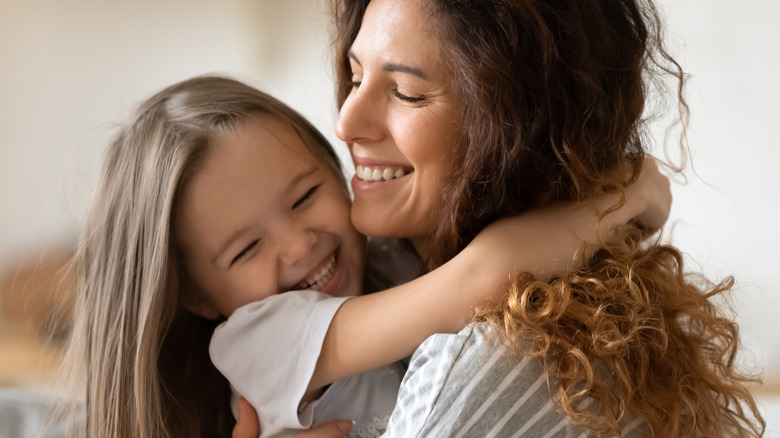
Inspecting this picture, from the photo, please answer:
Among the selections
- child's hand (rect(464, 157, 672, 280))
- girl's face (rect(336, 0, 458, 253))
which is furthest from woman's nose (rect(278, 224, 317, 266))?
child's hand (rect(464, 157, 672, 280))

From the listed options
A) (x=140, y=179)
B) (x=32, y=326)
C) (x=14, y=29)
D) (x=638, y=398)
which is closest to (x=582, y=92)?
(x=638, y=398)

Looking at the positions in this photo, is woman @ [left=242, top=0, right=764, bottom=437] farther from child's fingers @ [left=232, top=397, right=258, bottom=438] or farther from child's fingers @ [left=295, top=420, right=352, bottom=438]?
child's fingers @ [left=232, top=397, right=258, bottom=438]

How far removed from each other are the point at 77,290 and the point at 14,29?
4.92 feet

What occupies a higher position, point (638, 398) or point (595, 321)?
point (595, 321)

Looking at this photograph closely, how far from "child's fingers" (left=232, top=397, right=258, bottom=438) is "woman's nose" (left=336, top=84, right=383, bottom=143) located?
0.53 metres

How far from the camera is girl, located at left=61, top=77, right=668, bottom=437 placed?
134 centimetres

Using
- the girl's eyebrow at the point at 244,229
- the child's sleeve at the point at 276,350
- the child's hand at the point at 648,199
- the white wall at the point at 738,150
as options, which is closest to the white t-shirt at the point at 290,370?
the child's sleeve at the point at 276,350

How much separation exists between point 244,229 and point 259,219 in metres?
0.03

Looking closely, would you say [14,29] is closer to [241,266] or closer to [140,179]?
[140,179]

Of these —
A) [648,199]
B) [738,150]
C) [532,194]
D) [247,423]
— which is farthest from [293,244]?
[738,150]

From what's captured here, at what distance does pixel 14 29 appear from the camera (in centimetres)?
274

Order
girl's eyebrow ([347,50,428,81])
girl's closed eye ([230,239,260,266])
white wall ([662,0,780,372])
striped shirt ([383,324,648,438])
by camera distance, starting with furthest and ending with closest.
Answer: white wall ([662,0,780,372]) → girl's closed eye ([230,239,260,266]) → girl's eyebrow ([347,50,428,81]) → striped shirt ([383,324,648,438])

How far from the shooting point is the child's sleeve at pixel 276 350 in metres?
1.37

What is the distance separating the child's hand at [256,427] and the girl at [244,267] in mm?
30
